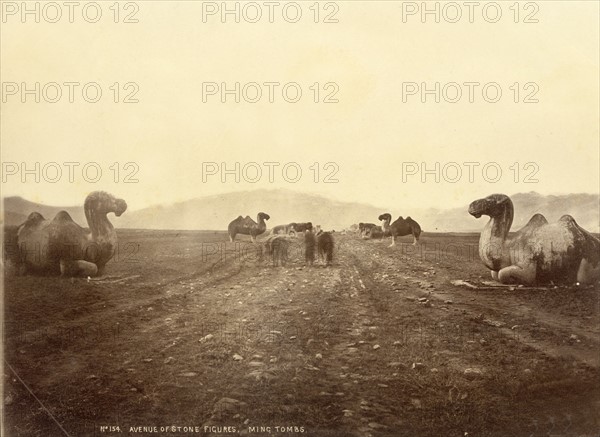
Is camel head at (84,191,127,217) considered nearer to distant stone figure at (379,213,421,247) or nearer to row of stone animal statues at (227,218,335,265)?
row of stone animal statues at (227,218,335,265)

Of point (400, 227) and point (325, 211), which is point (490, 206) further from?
point (325, 211)

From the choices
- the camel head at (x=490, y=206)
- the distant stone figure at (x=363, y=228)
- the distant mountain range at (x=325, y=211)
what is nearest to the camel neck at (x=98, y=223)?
the distant mountain range at (x=325, y=211)

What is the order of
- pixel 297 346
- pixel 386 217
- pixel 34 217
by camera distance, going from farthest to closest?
pixel 34 217
pixel 386 217
pixel 297 346

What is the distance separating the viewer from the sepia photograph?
3.15m

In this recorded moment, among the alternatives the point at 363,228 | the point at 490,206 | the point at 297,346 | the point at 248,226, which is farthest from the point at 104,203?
the point at 490,206

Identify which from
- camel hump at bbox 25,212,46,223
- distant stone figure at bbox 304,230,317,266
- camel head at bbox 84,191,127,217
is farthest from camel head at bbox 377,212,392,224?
camel hump at bbox 25,212,46,223

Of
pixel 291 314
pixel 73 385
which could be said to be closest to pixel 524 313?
pixel 291 314

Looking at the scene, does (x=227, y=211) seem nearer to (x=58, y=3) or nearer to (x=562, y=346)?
(x=58, y=3)

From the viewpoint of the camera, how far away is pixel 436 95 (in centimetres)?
327

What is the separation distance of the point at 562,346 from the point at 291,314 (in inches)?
60.0

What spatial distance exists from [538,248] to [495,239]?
0.25 metres

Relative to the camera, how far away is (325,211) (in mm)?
3197

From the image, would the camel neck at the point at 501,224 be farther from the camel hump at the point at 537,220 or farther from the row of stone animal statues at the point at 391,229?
the row of stone animal statues at the point at 391,229

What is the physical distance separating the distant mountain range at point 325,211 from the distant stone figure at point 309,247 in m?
0.10
